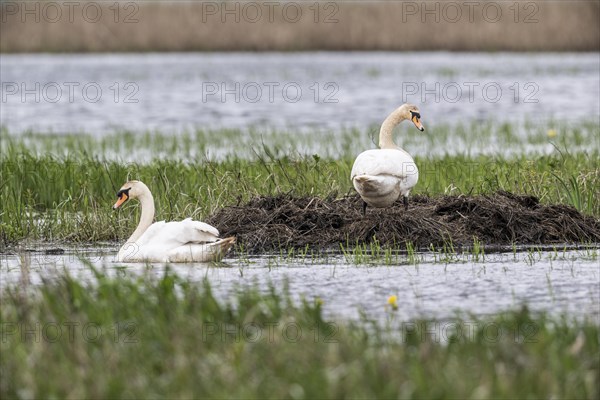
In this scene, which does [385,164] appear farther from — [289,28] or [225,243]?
[289,28]

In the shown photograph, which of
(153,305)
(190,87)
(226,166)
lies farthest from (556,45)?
(153,305)

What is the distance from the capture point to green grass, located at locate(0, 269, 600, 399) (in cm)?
549

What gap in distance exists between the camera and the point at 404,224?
1090 cm

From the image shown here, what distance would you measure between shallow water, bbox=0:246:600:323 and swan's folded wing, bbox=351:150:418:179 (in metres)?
0.80

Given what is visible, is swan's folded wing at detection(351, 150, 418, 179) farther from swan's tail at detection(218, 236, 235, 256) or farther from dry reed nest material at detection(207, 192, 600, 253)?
swan's tail at detection(218, 236, 235, 256)

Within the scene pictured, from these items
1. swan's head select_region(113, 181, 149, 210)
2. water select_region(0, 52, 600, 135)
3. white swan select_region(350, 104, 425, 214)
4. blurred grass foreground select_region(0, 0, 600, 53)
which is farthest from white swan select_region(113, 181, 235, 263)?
blurred grass foreground select_region(0, 0, 600, 53)

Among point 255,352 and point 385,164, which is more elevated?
point 385,164

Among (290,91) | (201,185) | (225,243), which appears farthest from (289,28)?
(225,243)

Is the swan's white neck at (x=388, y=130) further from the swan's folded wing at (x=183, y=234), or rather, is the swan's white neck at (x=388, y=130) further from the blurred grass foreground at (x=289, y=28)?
the blurred grass foreground at (x=289, y=28)

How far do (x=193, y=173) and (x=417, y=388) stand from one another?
29.6ft

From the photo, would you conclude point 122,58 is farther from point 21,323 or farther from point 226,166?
point 21,323

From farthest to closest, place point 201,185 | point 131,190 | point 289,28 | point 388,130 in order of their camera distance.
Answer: point 289,28, point 201,185, point 388,130, point 131,190

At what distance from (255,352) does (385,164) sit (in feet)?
15.8

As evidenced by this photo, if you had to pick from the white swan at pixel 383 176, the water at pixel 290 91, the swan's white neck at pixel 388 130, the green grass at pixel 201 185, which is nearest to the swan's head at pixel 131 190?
the green grass at pixel 201 185
